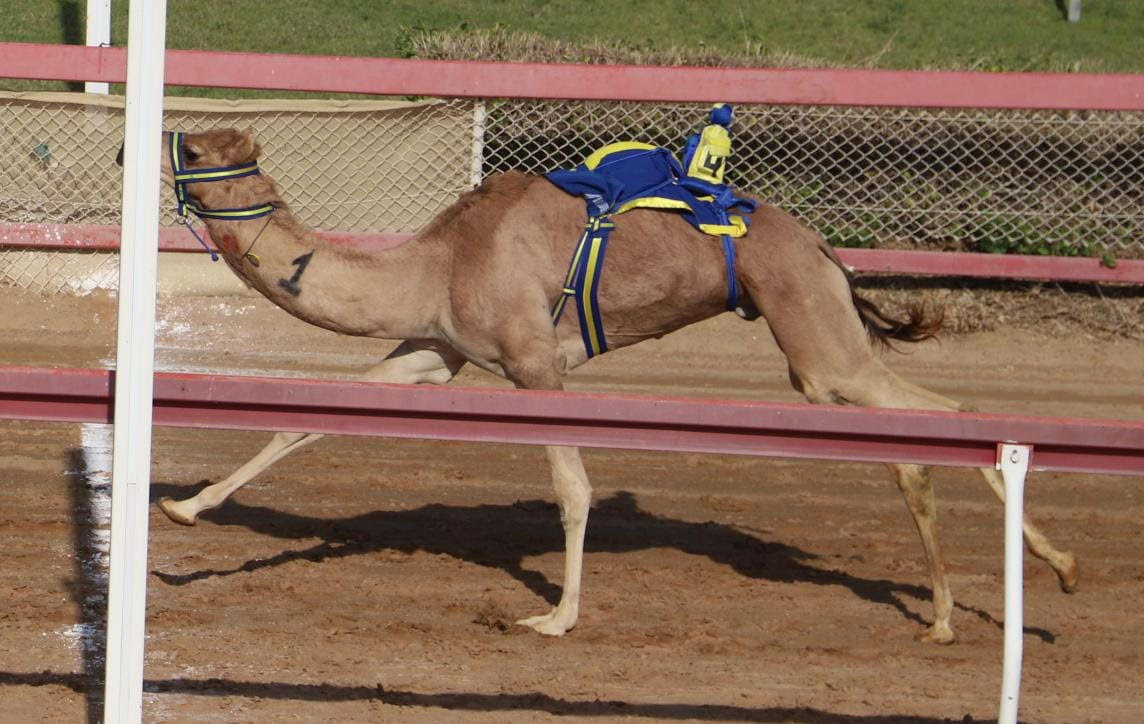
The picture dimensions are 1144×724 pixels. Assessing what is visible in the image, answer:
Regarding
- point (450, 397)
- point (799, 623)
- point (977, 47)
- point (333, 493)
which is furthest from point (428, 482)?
point (977, 47)

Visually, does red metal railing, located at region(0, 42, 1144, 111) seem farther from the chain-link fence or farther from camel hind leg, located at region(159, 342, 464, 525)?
the chain-link fence

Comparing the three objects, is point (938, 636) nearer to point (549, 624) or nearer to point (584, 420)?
point (549, 624)

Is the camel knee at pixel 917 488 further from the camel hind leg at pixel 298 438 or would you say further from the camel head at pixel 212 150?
the camel head at pixel 212 150

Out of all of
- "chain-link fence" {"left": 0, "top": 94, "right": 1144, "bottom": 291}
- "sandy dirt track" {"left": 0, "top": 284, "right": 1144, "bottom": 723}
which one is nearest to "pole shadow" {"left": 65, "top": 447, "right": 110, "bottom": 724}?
"sandy dirt track" {"left": 0, "top": 284, "right": 1144, "bottom": 723}

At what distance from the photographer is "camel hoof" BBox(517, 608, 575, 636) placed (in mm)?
5785

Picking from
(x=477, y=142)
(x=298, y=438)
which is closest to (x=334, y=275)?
(x=298, y=438)

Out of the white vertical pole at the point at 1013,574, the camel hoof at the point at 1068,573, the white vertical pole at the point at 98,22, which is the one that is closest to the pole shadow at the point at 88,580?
the white vertical pole at the point at 1013,574

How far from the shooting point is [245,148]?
5934 millimetres

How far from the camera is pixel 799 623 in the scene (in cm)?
608

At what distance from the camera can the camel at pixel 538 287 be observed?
5.99 metres

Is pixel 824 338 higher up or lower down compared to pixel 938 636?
higher up

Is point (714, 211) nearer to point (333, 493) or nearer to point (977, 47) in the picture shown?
point (333, 493)

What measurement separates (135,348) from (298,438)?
2.63 metres

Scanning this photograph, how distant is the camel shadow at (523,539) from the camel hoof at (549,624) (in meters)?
0.36
